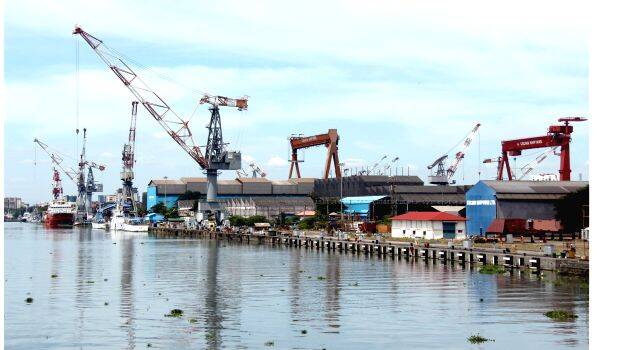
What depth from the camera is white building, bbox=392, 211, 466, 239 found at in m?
84.9

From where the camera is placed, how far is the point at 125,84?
415 feet

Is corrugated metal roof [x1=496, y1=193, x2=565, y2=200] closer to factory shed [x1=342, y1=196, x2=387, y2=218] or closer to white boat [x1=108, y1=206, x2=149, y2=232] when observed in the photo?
factory shed [x1=342, y1=196, x2=387, y2=218]

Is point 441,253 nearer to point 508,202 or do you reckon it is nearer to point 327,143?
point 508,202

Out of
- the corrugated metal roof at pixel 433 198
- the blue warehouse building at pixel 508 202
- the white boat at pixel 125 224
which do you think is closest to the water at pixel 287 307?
the blue warehouse building at pixel 508 202

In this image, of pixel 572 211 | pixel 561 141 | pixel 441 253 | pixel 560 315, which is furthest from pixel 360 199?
pixel 560 315

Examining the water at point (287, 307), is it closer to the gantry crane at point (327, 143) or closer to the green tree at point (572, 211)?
the green tree at point (572, 211)

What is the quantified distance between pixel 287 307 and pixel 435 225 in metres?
48.0

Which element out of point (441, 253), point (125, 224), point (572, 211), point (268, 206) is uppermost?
point (268, 206)

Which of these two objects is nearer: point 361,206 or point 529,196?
point 529,196

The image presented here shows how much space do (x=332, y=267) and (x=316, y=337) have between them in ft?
106

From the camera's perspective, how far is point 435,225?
8488 cm

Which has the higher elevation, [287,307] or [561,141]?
[561,141]

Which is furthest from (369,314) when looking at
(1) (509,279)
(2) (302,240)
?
(2) (302,240)

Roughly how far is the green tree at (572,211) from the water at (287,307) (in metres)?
24.6
